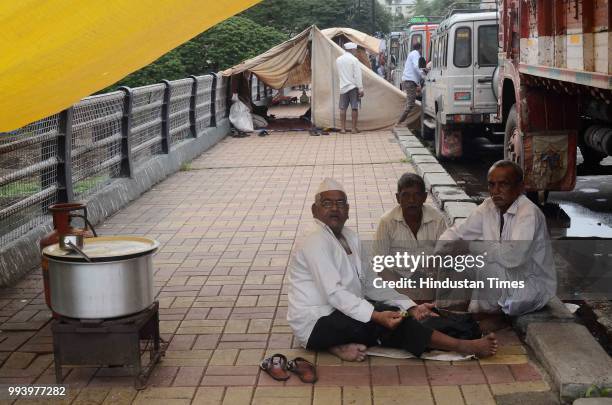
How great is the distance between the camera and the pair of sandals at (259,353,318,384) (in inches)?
179

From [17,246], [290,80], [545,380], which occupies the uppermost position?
[290,80]

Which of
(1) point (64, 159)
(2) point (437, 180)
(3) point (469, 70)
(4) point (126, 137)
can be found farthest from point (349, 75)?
(1) point (64, 159)

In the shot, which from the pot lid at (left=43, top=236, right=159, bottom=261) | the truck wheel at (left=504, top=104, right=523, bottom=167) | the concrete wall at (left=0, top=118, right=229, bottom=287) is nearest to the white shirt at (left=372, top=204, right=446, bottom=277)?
the pot lid at (left=43, top=236, right=159, bottom=261)

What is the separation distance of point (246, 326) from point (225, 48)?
2019cm

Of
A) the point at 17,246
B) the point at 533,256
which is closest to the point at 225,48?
the point at 17,246

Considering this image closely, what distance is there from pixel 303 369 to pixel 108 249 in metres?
1.27

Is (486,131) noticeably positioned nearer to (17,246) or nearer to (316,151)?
(316,151)

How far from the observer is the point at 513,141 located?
Result: 9359 millimetres

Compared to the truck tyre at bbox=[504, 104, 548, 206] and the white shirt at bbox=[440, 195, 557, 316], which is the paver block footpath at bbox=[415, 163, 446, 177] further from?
the white shirt at bbox=[440, 195, 557, 316]

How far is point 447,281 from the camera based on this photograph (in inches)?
222

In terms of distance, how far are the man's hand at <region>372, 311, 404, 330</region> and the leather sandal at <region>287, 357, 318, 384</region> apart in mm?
452

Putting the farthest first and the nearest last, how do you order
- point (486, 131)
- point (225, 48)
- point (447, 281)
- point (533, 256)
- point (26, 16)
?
point (225, 48) < point (486, 131) < point (447, 281) < point (533, 256) < point (26, 16)

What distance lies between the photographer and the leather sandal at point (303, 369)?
4.52 metres

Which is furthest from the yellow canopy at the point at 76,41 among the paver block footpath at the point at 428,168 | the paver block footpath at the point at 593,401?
the paver block footpath at the point at 428,168
